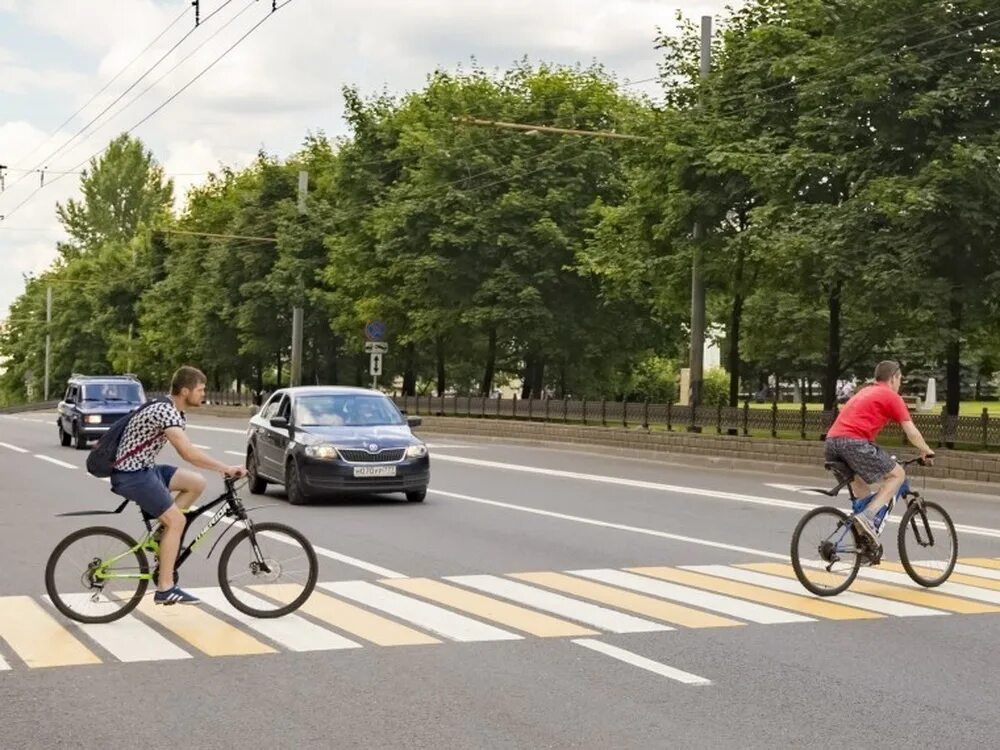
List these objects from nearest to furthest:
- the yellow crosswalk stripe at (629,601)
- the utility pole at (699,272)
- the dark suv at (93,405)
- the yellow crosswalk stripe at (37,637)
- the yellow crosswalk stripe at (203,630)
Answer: the yellow crosswalk stripe at (37,637) → the yellow crosswalk stripe at (203,630) → the yellow crosswalk stripe at (629,601) → the utility pole at (699,272) → the dark suv at (93,405)

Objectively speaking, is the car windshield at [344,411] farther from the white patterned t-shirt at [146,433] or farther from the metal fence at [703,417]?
the white patterned t-shirt at [146,433]

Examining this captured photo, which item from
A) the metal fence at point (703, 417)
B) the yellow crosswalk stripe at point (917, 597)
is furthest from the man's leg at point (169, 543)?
the metal fence at point (703, 417)

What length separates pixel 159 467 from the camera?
9.61 metres

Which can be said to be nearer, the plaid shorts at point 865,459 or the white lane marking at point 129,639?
the white lane marking at point 129,639

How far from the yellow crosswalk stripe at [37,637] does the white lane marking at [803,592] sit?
16.6ft

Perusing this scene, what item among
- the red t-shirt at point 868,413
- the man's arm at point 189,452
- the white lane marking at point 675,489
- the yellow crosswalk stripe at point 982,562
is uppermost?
the red t-shirt at point 868,413

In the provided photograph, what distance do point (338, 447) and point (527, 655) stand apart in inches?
425

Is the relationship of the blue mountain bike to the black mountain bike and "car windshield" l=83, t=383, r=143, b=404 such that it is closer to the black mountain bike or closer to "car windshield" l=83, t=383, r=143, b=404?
the black mountain bike

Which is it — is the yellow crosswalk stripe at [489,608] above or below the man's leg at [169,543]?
below

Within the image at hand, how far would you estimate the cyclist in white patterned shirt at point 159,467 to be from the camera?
9336 millimetres

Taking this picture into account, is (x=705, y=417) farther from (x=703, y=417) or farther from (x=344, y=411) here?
(x=344, y=411)

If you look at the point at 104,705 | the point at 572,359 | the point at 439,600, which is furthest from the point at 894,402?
the point at 572,359

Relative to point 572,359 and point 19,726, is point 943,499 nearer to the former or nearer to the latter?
point 19,726

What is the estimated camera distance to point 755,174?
28688mm
